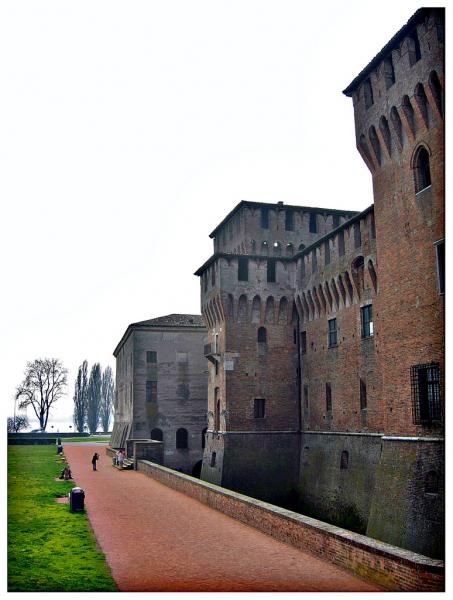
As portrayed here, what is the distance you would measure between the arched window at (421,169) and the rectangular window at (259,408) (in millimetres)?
17080

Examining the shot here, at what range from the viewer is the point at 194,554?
45.5 ft

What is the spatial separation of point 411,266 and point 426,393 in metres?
3.52

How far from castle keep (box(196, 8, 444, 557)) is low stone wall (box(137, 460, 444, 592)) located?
351 centimetres

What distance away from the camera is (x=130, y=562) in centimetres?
1307

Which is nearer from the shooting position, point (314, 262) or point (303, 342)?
point (314, 262)

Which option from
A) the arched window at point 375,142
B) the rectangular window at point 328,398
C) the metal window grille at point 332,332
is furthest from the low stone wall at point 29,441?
the arched window at point 375,142

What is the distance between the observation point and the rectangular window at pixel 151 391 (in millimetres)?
45366

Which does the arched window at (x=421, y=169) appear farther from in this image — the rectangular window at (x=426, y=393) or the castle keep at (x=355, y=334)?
the rectangular window at (x=426, y=393)

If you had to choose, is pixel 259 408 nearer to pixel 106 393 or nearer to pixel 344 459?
pixel 344 459

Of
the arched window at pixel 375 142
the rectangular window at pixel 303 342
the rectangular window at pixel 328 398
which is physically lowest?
the rectangular window at pixel 328 398

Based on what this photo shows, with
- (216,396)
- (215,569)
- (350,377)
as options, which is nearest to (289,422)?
(216,396)

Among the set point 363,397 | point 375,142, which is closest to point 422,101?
point 375,142

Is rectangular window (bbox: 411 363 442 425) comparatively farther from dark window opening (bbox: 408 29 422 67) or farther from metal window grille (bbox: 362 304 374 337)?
dark window opening (bbox: 408 29 422 67)

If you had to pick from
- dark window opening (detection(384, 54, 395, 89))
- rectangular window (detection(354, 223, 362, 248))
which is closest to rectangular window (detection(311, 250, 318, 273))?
rectangular window (detection(354, 223, 362, 248))
